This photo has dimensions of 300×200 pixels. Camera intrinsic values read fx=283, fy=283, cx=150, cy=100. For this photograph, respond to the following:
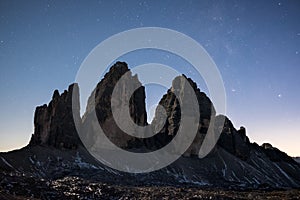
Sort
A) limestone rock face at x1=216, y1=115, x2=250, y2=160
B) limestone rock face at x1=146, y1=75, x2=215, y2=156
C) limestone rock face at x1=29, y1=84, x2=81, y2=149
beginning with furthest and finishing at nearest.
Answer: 1. limestone rock face at x1=216, y1=115, x2=250, y2=160
2. limestone rock face at x1=146, y1=75, x2=215, y2=156
3. limestone rock face at x1=29, y1=84, x2=81, y2=149

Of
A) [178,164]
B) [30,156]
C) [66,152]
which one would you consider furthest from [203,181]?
[30,156]

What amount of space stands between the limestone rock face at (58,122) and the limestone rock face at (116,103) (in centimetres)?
967

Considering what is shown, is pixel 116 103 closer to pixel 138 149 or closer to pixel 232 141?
pixel 138 149

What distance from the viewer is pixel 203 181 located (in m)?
110

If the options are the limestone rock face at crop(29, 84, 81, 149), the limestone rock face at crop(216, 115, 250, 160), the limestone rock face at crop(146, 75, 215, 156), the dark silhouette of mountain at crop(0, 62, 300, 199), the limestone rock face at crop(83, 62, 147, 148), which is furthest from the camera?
the limestone rock face at crop(216, 115, 250, 160)

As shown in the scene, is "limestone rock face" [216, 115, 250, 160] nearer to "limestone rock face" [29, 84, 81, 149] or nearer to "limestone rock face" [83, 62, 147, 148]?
"limestone rock face" [83, 62, 147, 148]

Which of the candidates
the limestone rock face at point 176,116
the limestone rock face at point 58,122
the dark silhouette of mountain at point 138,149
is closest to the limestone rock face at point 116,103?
the dark silhouette of mountain at point 138,149

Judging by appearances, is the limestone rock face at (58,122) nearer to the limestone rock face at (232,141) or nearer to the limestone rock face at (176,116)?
the limestone rock face at (176,116)

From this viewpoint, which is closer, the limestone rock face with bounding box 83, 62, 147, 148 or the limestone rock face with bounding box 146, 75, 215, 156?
the limestone rock face with bounding box 83, 62, 147, 148

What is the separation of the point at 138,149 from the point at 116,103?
25027mm

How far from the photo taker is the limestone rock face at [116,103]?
128m

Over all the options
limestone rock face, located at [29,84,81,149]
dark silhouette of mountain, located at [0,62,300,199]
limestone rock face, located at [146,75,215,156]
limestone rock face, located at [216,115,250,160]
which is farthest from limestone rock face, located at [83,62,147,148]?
limestone rock face, located at [216,115,250,160]

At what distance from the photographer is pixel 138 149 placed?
125875 mm

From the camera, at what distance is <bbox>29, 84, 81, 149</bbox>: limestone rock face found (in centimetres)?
11316
